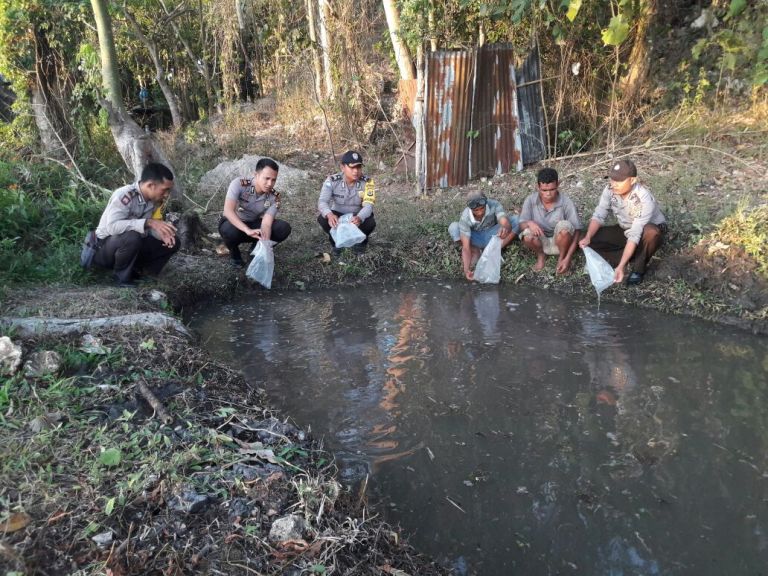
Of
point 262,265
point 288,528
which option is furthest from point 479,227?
point 288,528

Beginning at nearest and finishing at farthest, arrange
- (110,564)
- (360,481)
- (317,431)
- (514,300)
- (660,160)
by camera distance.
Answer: (110,564), (360,481), (317,431), (514,300), (660,160)

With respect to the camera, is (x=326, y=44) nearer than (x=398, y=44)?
No

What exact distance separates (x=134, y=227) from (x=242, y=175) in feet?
12.4

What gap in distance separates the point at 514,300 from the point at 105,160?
529 centimetres

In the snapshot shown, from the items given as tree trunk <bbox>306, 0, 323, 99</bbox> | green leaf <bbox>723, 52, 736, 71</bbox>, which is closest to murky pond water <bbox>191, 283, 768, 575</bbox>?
green leaf <bbox>723, 52, 736, 71</bbox>

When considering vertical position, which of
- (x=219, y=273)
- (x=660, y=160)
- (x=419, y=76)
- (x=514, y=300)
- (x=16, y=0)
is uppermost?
(x=16, y=0)

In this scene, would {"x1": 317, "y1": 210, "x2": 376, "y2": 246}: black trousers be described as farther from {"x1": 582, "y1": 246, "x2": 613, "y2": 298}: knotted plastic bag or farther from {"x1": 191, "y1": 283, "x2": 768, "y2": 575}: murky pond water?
{"x1": 582, "y1": 246, "x2": 613, "y2": 298}: knotted plastic bag

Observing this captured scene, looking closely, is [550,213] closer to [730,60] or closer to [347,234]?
[347,234]

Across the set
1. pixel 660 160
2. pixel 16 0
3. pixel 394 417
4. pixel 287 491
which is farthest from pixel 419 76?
pixel 287 491

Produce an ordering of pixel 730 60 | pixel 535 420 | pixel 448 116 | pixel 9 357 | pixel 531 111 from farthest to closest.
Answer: pixel 531 111 < pixel 448 116 < pixel 730 60 < pixel 535 420 < pixel 9 357

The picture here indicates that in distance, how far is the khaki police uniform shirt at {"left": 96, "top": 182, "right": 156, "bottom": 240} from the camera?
4582 mm

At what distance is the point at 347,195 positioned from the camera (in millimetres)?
6031

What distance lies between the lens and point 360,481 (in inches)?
113

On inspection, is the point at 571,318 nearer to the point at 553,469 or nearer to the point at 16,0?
the point at 553,469
